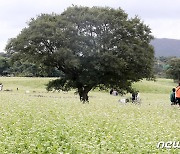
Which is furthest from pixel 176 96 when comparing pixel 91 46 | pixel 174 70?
pixel 174 70

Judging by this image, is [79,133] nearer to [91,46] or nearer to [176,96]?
[176,96]

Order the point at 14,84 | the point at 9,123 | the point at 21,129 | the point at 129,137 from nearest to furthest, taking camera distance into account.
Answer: the point at 129,137
the point at 21,129
the point at 9,123
the point at 14,84

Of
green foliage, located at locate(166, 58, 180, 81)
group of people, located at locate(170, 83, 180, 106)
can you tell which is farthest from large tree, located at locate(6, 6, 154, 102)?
green foliage, located at locate(166, 58, 180, 81)

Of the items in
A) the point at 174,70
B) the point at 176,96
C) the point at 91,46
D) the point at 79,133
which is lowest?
the point at 79,133

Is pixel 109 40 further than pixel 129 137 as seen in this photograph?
Yes

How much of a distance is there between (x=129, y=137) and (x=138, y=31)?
93.5 feet

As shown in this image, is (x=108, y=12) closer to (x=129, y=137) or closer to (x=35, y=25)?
(x=35, y=25)

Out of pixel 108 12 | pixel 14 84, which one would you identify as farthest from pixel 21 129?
pixel 14 84

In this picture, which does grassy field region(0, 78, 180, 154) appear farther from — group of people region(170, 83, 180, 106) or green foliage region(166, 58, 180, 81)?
green foliage region(166, 58, 180, 81)

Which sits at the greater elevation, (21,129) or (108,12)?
(108,12)

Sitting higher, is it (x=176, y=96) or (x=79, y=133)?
(x=176, y=96)

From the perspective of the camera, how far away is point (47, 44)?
133 feet

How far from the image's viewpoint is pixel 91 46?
39.2m

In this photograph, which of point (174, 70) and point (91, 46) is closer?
point (91, 46)
